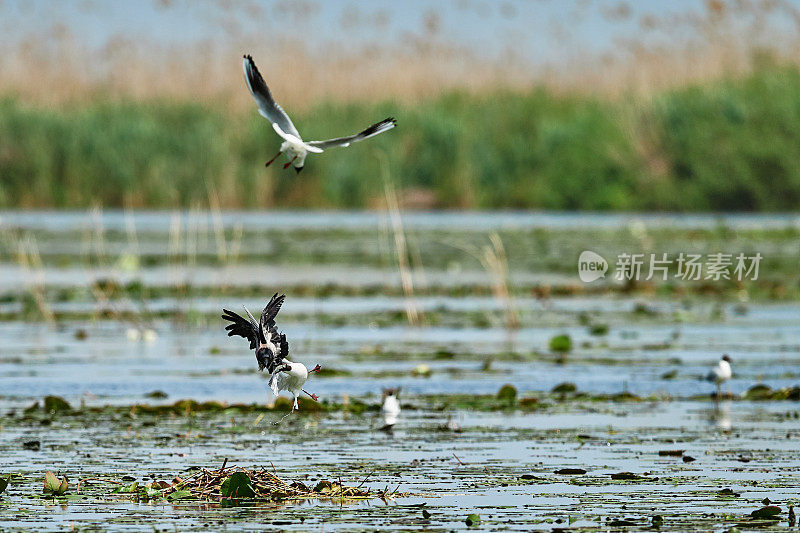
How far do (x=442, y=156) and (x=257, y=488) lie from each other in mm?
22755

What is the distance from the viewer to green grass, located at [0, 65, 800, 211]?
2877cm

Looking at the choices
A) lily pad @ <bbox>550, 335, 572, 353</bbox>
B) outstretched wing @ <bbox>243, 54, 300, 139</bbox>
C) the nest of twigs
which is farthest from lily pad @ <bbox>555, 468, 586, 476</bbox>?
lily pad @ <bbox>550, 335, 572, 353</bbox>

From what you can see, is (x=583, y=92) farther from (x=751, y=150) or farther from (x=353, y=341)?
(x=353, y=341)

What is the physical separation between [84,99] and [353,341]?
63.6 ft

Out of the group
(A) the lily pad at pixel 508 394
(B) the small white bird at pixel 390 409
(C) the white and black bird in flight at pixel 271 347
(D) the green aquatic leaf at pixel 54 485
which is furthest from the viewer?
(A) the lily pad at pixel 508 394

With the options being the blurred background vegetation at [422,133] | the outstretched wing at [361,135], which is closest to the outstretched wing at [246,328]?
the outstretched wing at [361,135]

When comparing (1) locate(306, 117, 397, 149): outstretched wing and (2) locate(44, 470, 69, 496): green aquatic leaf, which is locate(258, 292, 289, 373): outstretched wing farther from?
(2) locate(44, 470, 69, 496): green aquatic leaf

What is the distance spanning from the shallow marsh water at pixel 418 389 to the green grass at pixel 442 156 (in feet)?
19.3

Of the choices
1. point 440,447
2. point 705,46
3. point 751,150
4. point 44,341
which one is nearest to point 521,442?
point 440,447

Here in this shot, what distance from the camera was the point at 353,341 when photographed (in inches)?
551

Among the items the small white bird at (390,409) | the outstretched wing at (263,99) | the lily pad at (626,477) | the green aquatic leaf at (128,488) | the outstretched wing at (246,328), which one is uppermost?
the outstretched wing at (263,99)

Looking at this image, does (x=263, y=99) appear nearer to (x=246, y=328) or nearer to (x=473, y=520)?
(x=246, y=328)

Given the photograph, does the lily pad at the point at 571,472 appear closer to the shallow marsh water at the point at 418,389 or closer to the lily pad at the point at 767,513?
the shallow marsh water at the point at 418,389

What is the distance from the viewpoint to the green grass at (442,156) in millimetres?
28766
